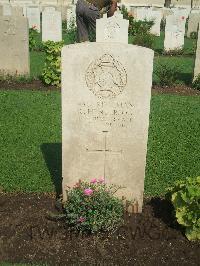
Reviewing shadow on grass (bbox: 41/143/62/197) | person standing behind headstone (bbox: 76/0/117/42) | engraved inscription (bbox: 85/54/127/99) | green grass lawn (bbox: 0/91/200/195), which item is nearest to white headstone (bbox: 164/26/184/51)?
person standing behind headstone (bbox: 76/0/117/42)

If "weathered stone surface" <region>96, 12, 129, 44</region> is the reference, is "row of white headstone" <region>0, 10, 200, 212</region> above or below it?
below

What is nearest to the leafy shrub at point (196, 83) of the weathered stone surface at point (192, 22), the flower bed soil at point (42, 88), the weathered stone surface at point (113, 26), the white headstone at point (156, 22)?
the flower bed soil at point (42, 88)

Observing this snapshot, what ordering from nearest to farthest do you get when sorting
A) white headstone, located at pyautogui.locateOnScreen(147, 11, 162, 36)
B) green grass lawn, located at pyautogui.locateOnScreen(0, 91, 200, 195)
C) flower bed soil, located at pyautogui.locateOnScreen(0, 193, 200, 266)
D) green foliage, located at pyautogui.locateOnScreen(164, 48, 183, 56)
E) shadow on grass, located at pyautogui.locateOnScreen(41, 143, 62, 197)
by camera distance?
flower bed soil, located at pyautogui.locateOnScreen(0, 193, 200, 266) → shadow on grass, located at pyautogui.locateOnScreen(41, 143, 62, 197) → green grass lawn, located at pyautogui.locateOnScreen(0, 91, 200, 195) → green foliage, located at pyautogui.locateOnScreen(164, 48, 183, 56) → white headstone, located at pyautogui.locateOnScreen(147, 11, 162, 36)

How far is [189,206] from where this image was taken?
12.8 feet

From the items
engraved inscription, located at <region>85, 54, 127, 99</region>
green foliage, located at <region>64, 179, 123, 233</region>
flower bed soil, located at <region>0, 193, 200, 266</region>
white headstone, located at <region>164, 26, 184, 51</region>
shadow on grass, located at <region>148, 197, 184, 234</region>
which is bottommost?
flower bed soil, located at <region>0, 193, 200, 266</region>

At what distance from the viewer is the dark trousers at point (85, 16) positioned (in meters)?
10.3

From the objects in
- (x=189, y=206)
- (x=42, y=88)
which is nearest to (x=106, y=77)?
(x=189, y=206)

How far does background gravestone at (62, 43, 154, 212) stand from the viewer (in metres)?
3.90

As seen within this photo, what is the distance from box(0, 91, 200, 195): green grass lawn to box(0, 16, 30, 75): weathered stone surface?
1.43m

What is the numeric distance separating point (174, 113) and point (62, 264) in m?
4.97

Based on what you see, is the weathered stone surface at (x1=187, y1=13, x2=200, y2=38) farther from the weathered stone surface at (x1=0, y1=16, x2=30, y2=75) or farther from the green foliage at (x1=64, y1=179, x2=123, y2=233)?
the green foliage at (x1=64, y1=179, x2=123, y2=233)

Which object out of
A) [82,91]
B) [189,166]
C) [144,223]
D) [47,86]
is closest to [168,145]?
[189,166]

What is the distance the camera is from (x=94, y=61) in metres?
3.92

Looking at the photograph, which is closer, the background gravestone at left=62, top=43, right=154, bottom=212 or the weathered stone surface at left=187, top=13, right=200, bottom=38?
the background gravestone at left=62, top=43, right=154, bottom=212
